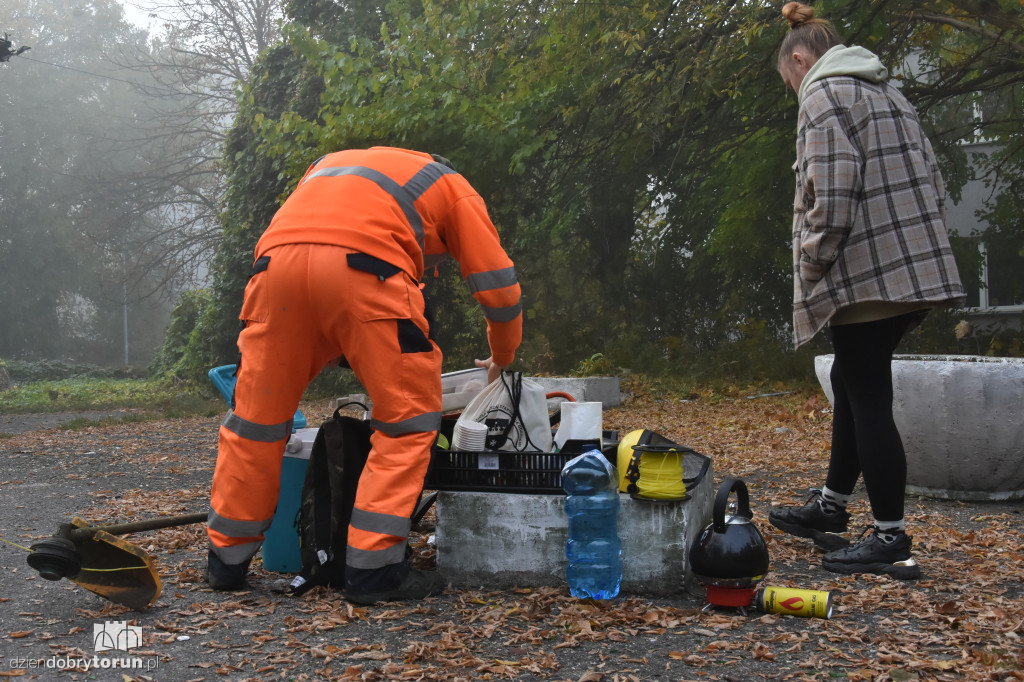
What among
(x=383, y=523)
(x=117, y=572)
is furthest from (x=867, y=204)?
(x=117, y=572)

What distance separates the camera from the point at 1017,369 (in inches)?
171

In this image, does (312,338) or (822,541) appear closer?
(312,338)

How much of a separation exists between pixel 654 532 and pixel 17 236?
145 feet

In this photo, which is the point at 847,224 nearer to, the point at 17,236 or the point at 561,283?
the point at 561,283

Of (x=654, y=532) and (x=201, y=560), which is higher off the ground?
(x=654, y=532)

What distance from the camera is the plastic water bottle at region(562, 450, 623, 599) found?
3168 millimetres

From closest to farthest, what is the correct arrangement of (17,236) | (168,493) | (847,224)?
1. (847,224)
2. (168,493)
3. (17,236)

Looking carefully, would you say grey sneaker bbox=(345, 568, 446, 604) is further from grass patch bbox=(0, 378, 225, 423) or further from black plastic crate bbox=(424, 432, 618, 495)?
grass patch bbox=(0, 378, 225, 423)

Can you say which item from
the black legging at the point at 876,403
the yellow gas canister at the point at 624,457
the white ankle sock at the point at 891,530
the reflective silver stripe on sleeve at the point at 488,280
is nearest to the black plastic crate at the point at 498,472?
the yellow gas canister at the point at 624,457

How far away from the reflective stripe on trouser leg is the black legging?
210cm

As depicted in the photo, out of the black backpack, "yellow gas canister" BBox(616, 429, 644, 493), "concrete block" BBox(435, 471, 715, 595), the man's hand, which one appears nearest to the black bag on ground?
the black backpack

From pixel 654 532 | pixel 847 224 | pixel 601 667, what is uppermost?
pixel 847 224

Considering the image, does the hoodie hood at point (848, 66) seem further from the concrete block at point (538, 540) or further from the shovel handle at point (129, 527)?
the shovel handle at point (129, 527)

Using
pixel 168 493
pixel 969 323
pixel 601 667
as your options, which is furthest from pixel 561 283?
pixel 601 667
